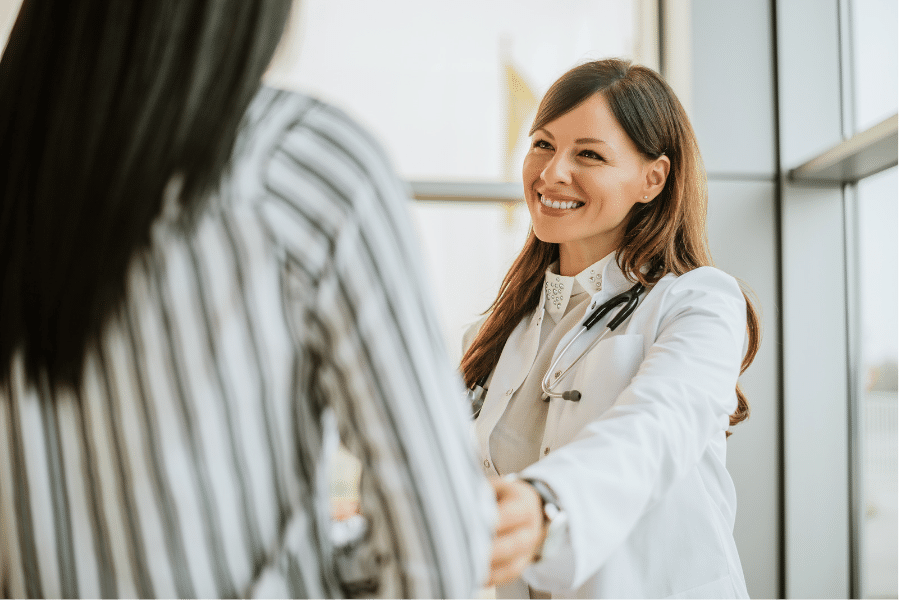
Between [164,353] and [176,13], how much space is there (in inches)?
11.6

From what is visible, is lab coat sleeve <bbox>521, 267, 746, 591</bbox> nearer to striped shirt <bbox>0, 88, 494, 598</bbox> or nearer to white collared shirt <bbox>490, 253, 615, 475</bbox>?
white collared shirt <bbox>490, 253, 615, 475</bbox>

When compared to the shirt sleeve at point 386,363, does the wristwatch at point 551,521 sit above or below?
below

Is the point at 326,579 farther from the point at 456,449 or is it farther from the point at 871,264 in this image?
the point at 871,264

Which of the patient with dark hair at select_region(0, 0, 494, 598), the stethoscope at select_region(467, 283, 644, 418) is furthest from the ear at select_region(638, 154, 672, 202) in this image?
the patient with dark hair at select_region(0, 0, 494, 598)

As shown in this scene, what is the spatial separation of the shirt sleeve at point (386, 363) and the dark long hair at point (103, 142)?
0.08 m

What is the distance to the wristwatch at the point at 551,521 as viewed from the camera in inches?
36.9

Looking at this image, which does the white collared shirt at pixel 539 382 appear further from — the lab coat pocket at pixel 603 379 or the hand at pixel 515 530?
the hand at pixel 515 530

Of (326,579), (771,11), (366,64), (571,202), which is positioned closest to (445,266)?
(366,64)

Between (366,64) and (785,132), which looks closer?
(785,132)

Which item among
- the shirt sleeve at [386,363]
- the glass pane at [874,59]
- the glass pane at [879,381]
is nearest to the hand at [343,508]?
the shirt sleeve at [386,363]

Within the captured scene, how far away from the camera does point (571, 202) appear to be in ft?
5.56

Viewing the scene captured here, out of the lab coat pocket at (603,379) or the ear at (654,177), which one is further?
the ear at (654,177)

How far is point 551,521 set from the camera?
945 mm

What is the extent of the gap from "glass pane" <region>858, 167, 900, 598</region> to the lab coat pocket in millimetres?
1274
